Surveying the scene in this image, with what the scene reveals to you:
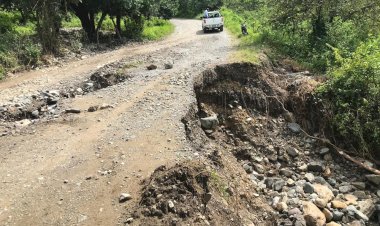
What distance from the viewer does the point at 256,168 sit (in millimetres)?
9727

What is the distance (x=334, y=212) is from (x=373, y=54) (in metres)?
5.56

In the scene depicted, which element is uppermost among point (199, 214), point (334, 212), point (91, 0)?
point (91, 0)

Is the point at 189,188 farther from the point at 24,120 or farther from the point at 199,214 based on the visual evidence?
the point at 24,120

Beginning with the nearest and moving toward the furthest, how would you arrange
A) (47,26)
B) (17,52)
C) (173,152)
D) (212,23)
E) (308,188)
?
(173,152) < (308,188) < (17,52) < (47,26) < (212,23)

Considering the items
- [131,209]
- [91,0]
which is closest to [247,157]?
[131,209]

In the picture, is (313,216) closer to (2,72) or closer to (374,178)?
(374,178)

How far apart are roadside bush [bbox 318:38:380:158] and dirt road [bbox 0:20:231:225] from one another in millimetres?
4136

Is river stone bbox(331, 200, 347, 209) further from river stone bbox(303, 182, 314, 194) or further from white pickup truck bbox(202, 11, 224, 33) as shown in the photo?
white pickup truck bbox(202, 11, 224, 33)

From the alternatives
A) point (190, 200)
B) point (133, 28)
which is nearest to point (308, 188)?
point (190, 200)

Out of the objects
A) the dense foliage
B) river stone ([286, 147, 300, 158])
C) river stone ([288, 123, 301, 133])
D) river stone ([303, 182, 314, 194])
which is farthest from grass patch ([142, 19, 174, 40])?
river stone ([303, 182, 314, 194])

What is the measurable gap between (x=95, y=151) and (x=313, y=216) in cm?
482

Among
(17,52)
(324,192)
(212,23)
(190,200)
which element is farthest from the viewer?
(212,23)

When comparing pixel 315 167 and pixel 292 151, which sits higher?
pixel 292 151

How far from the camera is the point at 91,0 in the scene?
22.9 metres
